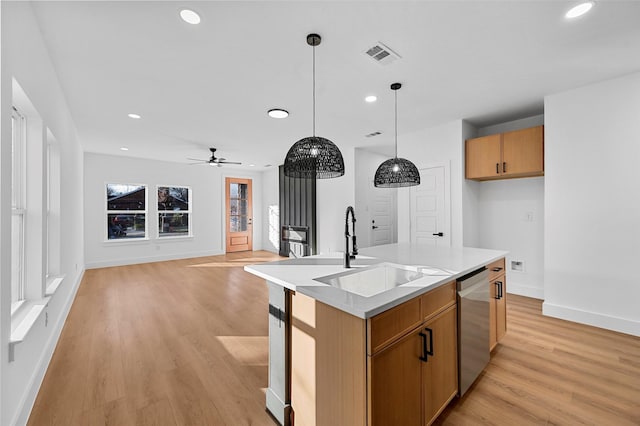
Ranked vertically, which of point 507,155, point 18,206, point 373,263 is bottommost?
point 373,263

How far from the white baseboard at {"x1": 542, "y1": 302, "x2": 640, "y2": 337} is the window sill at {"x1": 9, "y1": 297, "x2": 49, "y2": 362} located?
16.0 feet

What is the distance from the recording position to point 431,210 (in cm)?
461

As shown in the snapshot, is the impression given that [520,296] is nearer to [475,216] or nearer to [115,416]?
[475,216]

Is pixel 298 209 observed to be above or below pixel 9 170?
below

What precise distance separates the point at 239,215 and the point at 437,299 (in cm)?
787

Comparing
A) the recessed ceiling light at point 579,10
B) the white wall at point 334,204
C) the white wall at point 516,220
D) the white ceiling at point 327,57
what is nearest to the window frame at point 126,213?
the white ceiling at point 327,57

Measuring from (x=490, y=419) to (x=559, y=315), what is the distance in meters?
2.36

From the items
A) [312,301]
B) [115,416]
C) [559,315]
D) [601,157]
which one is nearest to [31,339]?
[115,416]

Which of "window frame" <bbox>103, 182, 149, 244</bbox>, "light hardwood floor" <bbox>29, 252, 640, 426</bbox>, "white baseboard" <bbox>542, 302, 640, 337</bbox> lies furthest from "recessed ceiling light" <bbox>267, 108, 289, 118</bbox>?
"window frame" <bbox>103, 182, 149, 244</bbox>

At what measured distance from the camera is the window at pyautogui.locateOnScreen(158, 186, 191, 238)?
7.37 m

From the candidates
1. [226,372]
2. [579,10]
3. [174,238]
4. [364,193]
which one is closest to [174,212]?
[174,238]

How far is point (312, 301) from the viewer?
1521 millimetres

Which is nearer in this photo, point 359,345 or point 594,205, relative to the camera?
point 359,345

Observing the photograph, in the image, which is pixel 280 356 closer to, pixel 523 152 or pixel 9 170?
pixel 9 170
